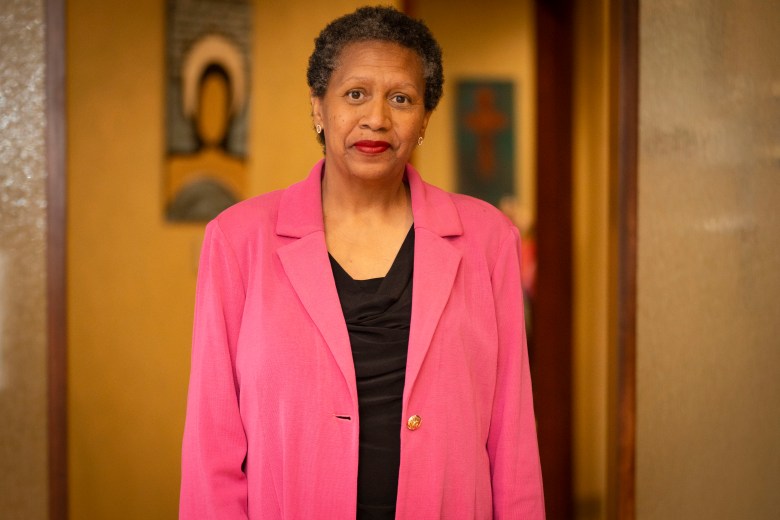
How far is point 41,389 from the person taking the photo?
6.20 ft

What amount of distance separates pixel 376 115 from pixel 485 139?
3.76 m

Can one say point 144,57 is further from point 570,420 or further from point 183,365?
point 570,420

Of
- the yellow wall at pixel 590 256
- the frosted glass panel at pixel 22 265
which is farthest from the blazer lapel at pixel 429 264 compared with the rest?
the yellow wall at pixel 590 256

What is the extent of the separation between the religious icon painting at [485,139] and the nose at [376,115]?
3622 millimetres

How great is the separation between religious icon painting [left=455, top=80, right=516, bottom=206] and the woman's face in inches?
141

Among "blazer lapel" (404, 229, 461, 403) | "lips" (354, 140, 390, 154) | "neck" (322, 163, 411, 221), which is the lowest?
"blazer lapel" (404, 229, 461, 403)

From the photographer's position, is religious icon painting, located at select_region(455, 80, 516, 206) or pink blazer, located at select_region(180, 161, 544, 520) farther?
religious icon painting, located at select_region(455, 80, 516, 206)

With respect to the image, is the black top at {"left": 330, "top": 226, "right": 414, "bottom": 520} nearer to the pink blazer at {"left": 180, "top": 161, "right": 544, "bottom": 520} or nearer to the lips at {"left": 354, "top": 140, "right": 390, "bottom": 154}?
the pink blazer at {"left": 180, "top": 161, "right": 544, "bottom": 520}

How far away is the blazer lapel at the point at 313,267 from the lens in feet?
4.63

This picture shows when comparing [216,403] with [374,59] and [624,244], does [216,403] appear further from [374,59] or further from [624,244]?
[624,244]

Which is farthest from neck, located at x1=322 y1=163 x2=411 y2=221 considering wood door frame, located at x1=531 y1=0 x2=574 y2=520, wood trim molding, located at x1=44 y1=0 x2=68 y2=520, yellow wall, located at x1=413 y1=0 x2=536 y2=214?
yellow wall, located at x1=413 y1=0 x2=536 y2=214

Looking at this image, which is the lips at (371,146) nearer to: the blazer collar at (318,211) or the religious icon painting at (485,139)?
the blazer collar at (318,211)

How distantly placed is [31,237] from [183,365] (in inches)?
66.8

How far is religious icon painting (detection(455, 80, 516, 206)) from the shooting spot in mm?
5086
